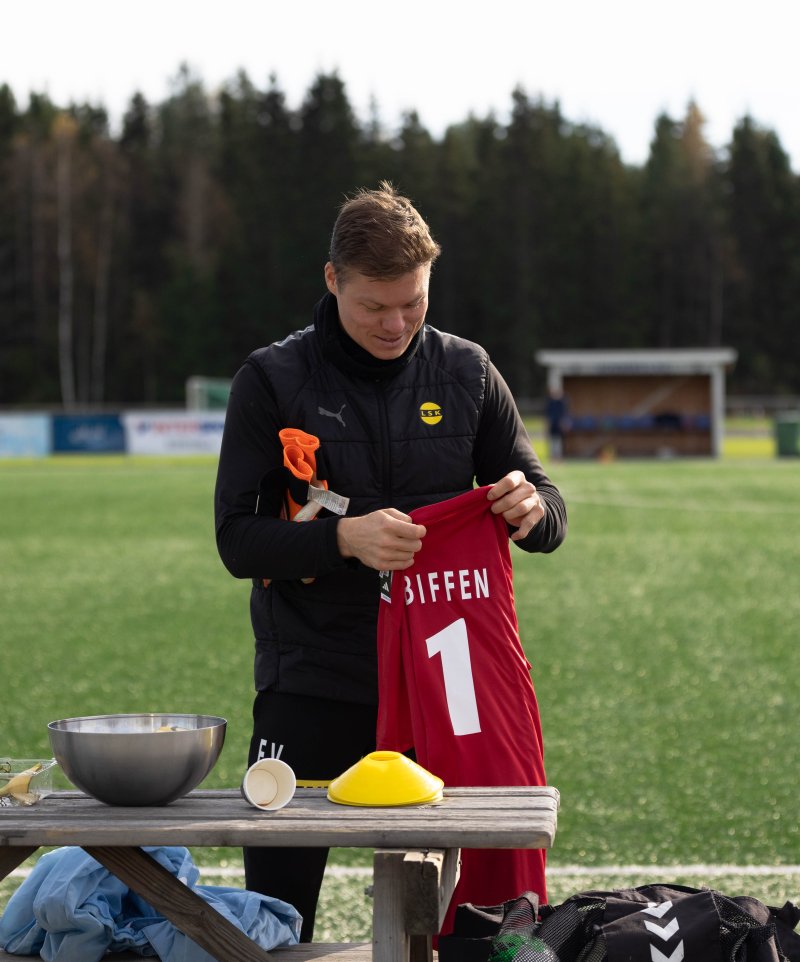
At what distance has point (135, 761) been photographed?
2625mm

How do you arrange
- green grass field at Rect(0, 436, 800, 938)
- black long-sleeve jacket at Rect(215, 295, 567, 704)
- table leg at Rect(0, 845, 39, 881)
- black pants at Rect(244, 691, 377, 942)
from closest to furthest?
table leg at Rect(0, 845, 39, 881) → black long-sleeve jacket at Rect(215, 295, 567, 704) → black pants at Rect(244, 691, 377, 942) → green grass field at Rect(0, 436, 800, 938)

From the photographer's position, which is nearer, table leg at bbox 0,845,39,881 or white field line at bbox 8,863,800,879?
table leg at bbox 0,845,39,881

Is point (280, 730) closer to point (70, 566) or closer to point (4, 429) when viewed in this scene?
point (70, 566)

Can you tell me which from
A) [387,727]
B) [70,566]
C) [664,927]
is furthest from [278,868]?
[70,566]

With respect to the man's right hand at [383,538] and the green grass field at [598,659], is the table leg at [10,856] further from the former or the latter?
the green grass field at [598,659]

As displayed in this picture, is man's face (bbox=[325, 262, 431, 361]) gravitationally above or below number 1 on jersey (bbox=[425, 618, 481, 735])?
above

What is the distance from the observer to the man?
305 centimetres

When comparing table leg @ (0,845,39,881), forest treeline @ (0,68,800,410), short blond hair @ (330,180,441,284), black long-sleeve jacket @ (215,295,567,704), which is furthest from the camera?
forest treeline @ (0,68,800,410)

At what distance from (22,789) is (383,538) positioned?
2.66ft

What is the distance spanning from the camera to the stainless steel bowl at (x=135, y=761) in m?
2.62

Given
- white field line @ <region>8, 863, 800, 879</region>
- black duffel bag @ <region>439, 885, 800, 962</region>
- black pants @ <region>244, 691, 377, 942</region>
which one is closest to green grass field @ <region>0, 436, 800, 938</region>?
white field line @ <region>8, 863, 800, 879</region>

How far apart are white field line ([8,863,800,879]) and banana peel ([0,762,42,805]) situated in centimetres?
211

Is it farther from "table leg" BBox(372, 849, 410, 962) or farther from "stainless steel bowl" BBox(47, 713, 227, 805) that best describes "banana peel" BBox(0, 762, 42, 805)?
"table leg" BBox(372, 849, 410, 962)

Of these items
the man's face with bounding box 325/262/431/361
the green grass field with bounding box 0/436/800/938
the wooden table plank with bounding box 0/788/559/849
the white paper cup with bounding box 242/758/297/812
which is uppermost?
the man's face with bounding box 325/262/431/361
